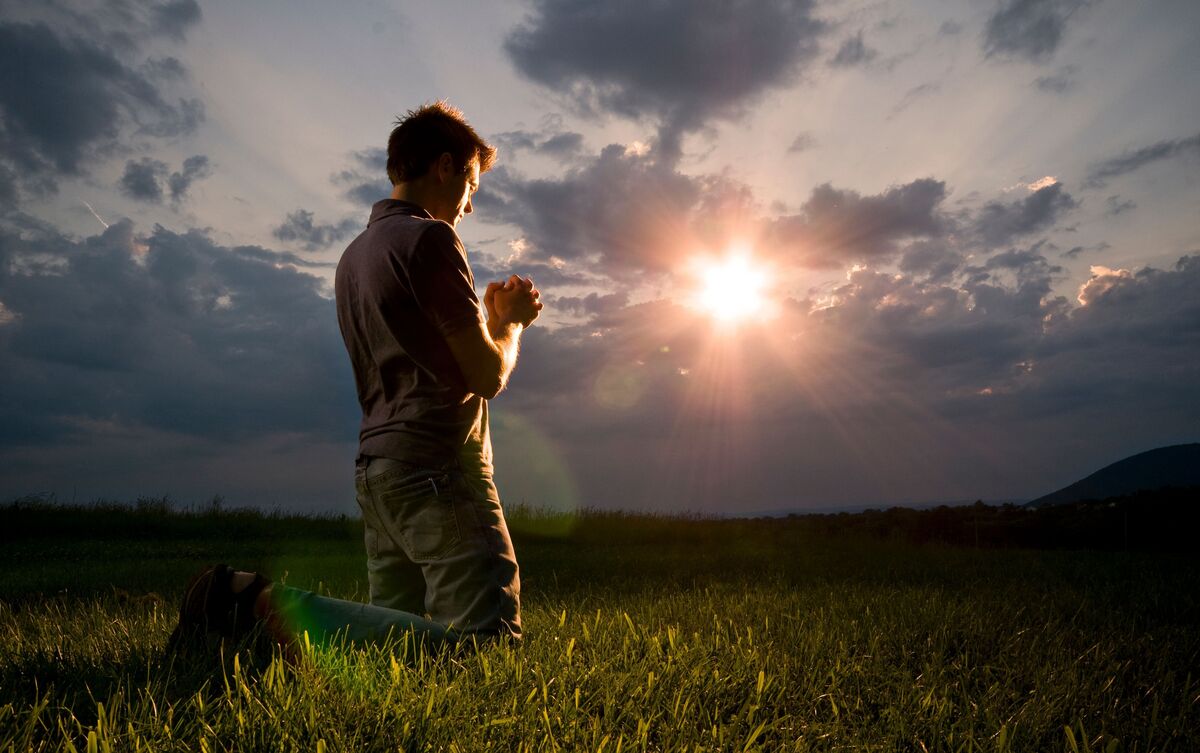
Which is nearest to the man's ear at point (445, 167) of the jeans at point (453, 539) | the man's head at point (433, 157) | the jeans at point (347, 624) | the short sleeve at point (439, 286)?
the man's head at point (433, 157)

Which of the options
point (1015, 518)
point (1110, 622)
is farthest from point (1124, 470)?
point (1110, 622)

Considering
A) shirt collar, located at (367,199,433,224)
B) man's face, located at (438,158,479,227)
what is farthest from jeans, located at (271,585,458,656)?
man's face, located at (438,158,479,227)

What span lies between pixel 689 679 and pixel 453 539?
1.05 m

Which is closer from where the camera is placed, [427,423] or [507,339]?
[427,423]

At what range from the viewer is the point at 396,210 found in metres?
3.41

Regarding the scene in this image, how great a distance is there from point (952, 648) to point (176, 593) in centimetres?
609

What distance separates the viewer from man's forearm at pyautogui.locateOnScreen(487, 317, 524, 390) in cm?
333

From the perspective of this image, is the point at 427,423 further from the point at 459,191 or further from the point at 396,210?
the point at 459,191

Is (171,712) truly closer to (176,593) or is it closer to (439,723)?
(439,723)

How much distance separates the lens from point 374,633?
3.06 meters

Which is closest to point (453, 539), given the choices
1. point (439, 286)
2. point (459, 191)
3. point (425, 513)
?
point (425, 513)

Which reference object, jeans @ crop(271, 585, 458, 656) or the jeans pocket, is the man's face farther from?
jeans @ crop(271, 585, 458, 656)

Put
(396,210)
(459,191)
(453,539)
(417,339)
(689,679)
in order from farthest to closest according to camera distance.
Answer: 1. (459,191)
2. (396,210)
3. (417,339)
4. (453,539)
5. (689,679)

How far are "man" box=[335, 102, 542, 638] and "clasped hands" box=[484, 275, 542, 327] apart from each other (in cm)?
19
